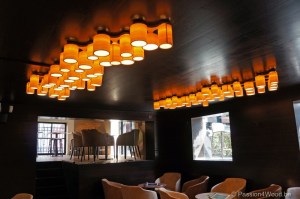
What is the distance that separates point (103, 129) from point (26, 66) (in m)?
7.35

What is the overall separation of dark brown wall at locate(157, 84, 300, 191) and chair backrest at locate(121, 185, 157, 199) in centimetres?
209

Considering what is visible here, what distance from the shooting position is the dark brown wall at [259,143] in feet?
16.1

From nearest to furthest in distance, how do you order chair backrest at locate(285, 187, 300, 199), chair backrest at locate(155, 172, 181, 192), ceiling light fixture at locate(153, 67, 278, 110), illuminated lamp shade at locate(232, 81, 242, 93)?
ceiling light fixture at locate(153, 67, 278, 110)
illuminated lamp shade at locate(232, 81, 242, 93)
chair backrest at locate(285, 187, 300, 199)
chair backrest at locate(155, 172, 181, 192)

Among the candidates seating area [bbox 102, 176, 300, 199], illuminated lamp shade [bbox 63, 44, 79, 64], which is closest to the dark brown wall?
seating area [bbox 102, 176, 300, 199]

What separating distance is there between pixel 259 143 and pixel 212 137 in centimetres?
151

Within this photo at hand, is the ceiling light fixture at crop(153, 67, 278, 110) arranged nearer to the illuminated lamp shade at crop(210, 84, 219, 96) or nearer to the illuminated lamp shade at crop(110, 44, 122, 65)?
the illuminated lamp shade at crop(210, 84, 219, 96)

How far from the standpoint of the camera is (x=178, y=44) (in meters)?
2.54

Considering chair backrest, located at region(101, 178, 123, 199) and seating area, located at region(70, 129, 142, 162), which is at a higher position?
seating area, located at region(70, 129, 142, 162)

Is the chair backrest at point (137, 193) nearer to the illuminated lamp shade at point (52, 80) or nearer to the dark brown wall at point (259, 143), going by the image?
the dark brown wall at point (259, 143)

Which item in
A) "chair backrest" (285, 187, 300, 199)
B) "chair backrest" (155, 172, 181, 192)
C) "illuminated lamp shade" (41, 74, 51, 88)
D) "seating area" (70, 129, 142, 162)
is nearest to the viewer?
"illuminated lamp shade" (41, 74, 51, 88)

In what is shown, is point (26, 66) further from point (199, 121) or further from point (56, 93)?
point (199, 121)

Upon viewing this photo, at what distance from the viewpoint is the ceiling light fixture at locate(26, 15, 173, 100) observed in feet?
6.40

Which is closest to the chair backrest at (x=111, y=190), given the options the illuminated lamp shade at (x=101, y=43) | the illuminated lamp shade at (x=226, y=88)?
the illuminated lamp shade at (x=226, y=88)

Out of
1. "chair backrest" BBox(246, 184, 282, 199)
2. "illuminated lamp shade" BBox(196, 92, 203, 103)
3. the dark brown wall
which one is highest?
"illuminated lamp shade" BBox(196, 92, 203, 103)
